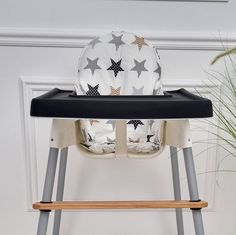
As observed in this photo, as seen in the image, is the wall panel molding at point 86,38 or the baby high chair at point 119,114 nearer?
the baby high chair at point 119,114

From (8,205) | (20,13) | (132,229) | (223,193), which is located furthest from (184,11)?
(8,205)

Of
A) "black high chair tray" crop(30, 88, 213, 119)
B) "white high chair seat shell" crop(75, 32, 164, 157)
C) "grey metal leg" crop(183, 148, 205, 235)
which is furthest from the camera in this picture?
"white high chair seat shell" crop(75, 32, 164, 157)

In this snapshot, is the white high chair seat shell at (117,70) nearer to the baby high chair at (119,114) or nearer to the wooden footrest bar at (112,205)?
the baby high chair at (119,114)

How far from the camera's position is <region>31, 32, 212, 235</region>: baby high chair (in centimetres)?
51

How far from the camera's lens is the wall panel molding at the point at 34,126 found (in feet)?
3.02

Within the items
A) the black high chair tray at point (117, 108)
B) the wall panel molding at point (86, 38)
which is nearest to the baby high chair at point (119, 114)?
the black high chair tray at point (117, 108)

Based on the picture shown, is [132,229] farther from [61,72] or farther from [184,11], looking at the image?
[184,11]

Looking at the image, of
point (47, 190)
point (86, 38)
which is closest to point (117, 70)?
point (86, 38)

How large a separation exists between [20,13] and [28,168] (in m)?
0.49

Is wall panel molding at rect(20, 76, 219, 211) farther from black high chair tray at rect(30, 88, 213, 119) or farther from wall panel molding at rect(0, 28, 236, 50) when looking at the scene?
black high chair tray at rect(30, 88, 213, 119)

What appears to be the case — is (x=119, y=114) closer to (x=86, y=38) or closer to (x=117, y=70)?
(x=117, y=70)

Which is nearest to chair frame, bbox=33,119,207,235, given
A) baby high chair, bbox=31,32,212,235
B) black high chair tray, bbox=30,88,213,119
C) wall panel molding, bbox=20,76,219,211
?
baby high chair, bbox=31,32,212,235

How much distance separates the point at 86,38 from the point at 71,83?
146mm

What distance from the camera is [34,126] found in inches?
37.4
